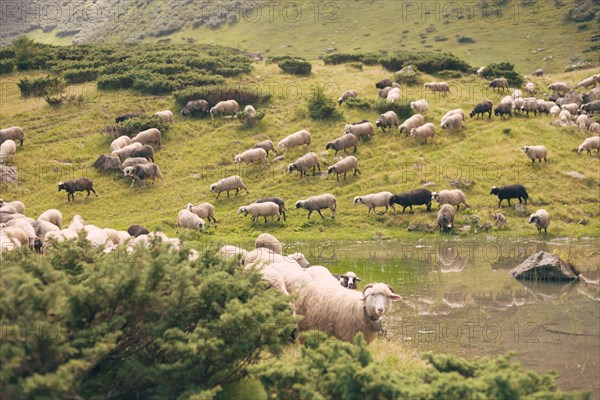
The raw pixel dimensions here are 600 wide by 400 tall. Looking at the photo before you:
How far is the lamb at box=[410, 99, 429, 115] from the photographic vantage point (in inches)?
1519

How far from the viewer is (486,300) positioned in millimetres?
18938

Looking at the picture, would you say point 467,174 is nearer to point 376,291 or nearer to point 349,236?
point 349,236

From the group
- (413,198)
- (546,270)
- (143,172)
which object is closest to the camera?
(546,270)

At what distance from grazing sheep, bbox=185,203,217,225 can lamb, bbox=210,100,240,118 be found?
12.7 m

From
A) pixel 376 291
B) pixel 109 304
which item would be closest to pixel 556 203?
pixel 376 291

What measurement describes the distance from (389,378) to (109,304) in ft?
13.4

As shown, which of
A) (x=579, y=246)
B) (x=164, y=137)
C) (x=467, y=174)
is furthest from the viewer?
(x=164, y=137)

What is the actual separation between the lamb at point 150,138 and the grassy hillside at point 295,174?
0.73m

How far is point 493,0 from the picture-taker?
347ft

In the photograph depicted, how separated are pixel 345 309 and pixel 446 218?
16456 millimetres

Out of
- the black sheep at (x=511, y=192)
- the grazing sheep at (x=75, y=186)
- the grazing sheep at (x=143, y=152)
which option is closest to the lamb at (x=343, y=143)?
the black sheep at (x=511, y=192)

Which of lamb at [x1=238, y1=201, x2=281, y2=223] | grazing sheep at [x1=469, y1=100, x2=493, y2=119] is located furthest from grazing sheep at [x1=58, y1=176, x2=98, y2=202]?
grazing sheep at [x1=469, y1=100, x2=493, y2=119]

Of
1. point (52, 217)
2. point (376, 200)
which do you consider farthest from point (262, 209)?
point (52, 217)

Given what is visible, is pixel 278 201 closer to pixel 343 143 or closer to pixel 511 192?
pixel 343 143
